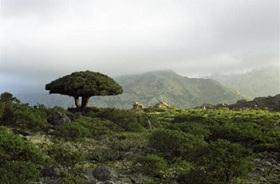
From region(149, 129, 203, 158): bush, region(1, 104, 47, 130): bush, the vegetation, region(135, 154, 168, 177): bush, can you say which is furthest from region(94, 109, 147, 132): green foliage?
region(135, 154, 168, 177): bush

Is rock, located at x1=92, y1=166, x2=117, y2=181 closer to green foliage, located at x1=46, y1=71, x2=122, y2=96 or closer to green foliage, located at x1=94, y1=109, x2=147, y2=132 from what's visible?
green foliage, located at x1=94, y1=109, x2=147, y2=132

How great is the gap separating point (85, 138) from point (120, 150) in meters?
4.34

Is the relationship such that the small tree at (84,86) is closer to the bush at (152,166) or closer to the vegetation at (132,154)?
the vegetation at (132,154)

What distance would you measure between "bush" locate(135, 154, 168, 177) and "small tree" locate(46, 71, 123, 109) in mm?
32390

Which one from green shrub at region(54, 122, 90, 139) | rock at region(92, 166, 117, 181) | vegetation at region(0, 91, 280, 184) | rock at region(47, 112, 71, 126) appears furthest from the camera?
rock at region(47, 112, 71, 126)

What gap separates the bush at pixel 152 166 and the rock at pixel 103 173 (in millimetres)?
1565

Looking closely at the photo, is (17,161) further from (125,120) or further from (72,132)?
(125,120)

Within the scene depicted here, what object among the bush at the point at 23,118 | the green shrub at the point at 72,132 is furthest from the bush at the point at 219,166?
the bush at the point at 23,118

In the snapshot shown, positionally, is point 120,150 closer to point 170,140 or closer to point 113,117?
point 170,140

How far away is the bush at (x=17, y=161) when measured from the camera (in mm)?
19297

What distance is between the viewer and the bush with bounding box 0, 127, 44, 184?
760 inches

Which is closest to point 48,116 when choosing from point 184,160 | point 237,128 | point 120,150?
point 120,150

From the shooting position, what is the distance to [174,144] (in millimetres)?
27406

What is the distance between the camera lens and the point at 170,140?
27.6 m
